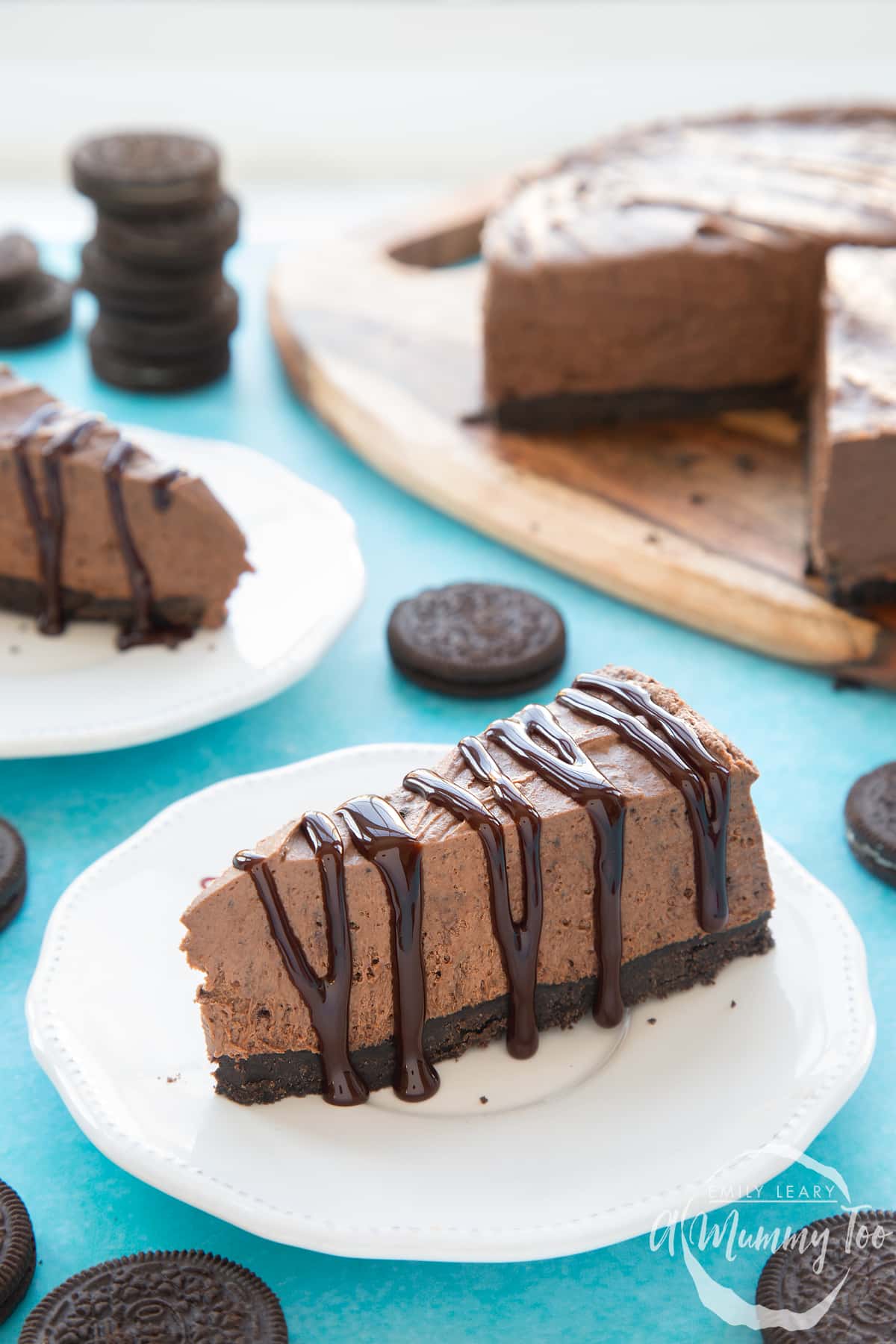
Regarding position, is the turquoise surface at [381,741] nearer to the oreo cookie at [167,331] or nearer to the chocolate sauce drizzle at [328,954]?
the oreo cookie at [167,331]

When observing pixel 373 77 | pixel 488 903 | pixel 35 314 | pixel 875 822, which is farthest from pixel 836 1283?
pixel 373 77

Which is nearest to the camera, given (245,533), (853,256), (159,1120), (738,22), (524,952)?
(159,1120)

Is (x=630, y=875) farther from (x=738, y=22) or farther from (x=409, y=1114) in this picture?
(x=738, y=22)

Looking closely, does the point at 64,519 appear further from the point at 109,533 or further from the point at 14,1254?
the point at 14,1254

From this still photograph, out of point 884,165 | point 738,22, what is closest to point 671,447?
point 884,165

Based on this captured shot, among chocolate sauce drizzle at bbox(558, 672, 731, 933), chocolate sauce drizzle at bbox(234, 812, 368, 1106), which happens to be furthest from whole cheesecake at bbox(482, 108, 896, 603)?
chocolate sauce drizzle at bbox(234, 812, 368, 1106)

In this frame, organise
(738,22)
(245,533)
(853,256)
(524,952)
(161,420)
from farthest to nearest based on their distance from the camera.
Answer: (738,22) < (161,420) < (853,256) < (245,533) < (524,952)

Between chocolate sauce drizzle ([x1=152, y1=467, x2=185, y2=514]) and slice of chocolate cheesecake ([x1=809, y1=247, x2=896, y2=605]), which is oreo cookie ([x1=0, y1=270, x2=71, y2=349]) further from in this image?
slice of chocolate cheesecake ([x1=809, y1=247, x2=896, y2=605])
